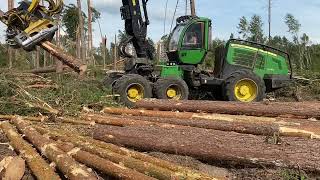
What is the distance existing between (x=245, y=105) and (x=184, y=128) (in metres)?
1.88

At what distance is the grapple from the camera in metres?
9.98

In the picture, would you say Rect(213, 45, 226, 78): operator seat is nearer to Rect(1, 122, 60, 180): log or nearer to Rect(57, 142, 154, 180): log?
Rect(1, 122, 60, 180): log

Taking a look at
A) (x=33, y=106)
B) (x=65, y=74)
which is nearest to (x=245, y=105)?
(x=33, y=106)

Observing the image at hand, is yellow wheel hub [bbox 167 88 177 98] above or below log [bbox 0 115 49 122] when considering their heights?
above

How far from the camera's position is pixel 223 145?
6.20m

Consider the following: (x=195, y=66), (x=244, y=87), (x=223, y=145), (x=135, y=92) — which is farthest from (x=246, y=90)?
(x=223, y=145)

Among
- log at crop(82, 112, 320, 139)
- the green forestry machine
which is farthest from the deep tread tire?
log at crop(82, 112, 320, 139)

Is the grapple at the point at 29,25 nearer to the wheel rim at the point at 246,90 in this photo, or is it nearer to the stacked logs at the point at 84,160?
the stacked logs at the point at 84,160

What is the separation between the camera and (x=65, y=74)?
13562mm

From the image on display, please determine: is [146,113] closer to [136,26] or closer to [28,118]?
[28,118]

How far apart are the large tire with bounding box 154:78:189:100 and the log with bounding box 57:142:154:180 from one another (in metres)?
4.98

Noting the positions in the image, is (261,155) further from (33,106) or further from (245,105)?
(33,106)

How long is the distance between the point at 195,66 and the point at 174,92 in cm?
122

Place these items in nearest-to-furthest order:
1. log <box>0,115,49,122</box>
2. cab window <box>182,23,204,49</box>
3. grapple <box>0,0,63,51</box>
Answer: log <box>0,115,49,122</box>, grapple <box>0,0,63,51</box>, cab window <box>182,23,204,49</box>
